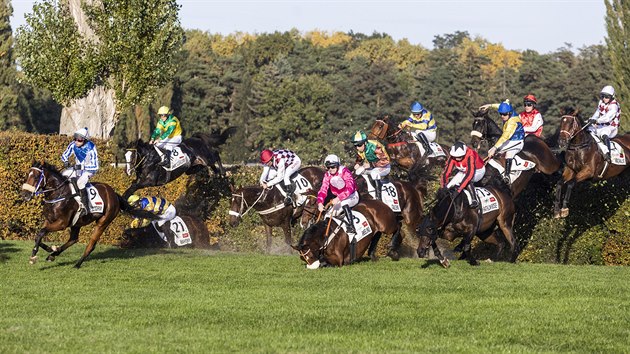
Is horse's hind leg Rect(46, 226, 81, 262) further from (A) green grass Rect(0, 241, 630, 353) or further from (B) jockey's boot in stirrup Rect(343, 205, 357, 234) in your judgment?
(B) jockey's boot in stirrup Rect(343, 205, 357, 234)

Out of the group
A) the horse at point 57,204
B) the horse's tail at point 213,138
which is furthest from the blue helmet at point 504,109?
the horse at point 57,204

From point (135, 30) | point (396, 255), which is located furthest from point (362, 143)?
point (135, 30)

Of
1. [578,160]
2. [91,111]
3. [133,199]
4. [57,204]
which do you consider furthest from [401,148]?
[91,111]

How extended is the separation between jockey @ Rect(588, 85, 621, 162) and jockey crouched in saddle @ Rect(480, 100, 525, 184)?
1.52 meters

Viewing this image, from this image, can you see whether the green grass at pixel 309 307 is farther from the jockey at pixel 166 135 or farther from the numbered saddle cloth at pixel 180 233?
the numbered saddle cloth at pixel 180 233

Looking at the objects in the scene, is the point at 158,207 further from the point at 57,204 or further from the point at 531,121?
the point at 531,121

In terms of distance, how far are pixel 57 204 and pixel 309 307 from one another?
20.3 feet

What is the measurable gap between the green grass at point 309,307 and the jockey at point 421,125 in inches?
180

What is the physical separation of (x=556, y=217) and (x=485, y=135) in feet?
6.81

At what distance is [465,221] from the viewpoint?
17547 mm

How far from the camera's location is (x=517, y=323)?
1177 cm

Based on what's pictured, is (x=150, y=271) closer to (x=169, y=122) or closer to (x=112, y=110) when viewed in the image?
(x=169, y=122)

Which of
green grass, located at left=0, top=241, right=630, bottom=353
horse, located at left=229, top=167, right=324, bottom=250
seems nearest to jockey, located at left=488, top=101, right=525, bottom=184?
green grass, located at left=0, top=241, right=630, bottom=353

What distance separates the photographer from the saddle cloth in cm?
1919
